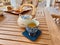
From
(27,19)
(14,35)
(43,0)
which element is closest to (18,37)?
(14,35)

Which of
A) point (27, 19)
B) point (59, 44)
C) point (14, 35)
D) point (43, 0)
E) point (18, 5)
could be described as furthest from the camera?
point (43, 0)

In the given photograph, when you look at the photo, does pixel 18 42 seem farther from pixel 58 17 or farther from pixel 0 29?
A: pixel 58 17

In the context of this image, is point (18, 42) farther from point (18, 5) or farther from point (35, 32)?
point (18, 5)

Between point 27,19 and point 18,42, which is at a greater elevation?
point 27,19

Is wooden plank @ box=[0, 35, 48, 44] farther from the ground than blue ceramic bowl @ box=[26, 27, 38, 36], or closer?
closer

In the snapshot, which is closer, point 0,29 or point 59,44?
point 59,44

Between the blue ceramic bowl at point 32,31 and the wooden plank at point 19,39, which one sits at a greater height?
the blue ceramic bowl at point 32,31

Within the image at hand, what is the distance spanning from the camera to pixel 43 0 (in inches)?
81.9

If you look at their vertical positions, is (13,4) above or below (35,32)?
above

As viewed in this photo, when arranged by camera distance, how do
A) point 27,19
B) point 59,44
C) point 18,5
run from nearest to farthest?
1. point 59,44
2. point 27,19
3. point 18,5

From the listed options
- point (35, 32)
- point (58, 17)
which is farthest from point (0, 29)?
point (58, 17)

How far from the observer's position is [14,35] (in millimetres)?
811

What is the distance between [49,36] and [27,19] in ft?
0.82

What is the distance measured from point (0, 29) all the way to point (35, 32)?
323 millimetres
